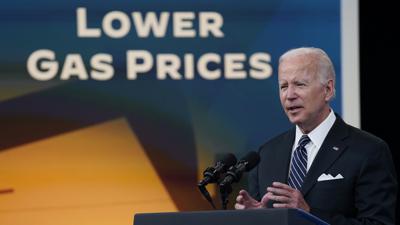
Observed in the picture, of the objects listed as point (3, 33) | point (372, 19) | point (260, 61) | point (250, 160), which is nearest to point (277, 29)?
point (260, 61)

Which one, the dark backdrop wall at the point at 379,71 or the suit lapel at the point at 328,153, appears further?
the dark backdrop wall at the point at 379,71

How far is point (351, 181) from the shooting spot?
12.3 ft

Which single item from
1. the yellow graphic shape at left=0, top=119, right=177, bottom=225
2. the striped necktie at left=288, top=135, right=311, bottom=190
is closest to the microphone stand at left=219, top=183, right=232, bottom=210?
the striped necktie at left=288, top=135, right=311, bottom=190

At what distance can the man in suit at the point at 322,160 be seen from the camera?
370 cm

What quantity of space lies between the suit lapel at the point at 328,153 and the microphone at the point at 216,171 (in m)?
0.42

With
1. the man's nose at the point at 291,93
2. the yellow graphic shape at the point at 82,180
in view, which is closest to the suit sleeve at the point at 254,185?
the man's nose at the point at 291,93

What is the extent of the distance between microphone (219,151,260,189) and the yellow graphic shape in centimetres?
176

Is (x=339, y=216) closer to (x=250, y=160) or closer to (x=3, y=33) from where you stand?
(x=250, y=160)

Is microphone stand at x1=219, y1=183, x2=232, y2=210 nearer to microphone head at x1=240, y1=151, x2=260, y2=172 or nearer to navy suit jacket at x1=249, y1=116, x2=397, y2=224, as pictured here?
microphone head at x1=240, y1=151, x2=260, y2=172

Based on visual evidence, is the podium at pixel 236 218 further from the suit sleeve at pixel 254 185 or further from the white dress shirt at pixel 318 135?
the suit sleeve at pixel 254 185

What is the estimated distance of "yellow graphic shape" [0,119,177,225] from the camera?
5.28m

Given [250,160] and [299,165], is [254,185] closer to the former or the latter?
[299,165]

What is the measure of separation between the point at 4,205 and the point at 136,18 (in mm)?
1221

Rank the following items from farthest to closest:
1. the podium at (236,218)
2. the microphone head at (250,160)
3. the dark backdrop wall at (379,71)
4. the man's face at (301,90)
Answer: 1. the dark backdrop wall at (379,71)
2. the man's face at (301,90)
3. the microphone head at (250,160)
4. the podium at (236,218)
